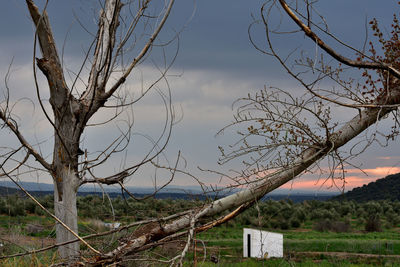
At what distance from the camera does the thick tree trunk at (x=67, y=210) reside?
5.02 m

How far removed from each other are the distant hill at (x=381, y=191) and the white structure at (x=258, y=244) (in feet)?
76.9

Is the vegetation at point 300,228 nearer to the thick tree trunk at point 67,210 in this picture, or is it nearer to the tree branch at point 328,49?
the thick tree trunk at point 67,210

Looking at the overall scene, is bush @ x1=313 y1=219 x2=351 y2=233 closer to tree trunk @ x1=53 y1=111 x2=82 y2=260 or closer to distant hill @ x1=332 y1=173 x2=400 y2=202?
distant hill @ x1=332 y1=173 x2=400 y2=202

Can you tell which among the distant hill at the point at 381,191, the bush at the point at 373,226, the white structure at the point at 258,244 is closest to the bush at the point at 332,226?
the bush at the point at 373,226

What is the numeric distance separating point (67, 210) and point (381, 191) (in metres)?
36.9

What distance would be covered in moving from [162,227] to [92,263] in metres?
0.80

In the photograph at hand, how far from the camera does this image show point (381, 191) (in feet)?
124

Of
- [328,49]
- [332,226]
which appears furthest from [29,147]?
[332,226]

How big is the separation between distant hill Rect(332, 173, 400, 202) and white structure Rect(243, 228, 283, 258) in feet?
76.9

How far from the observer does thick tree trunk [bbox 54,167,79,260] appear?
16.5 ft

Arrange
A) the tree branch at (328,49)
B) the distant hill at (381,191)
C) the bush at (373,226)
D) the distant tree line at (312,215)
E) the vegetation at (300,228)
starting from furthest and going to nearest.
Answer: the distant hill at (381,191) < the bush at (373,226) < the distant tree line at (312,215) < the vegetation at (300,228) < the tree branch at (328,49)

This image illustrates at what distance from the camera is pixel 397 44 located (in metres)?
5.30

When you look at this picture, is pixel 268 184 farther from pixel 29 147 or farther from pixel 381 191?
pixel 381 191

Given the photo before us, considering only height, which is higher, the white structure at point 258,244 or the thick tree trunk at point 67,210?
the thick tree trunk at point 67,210
